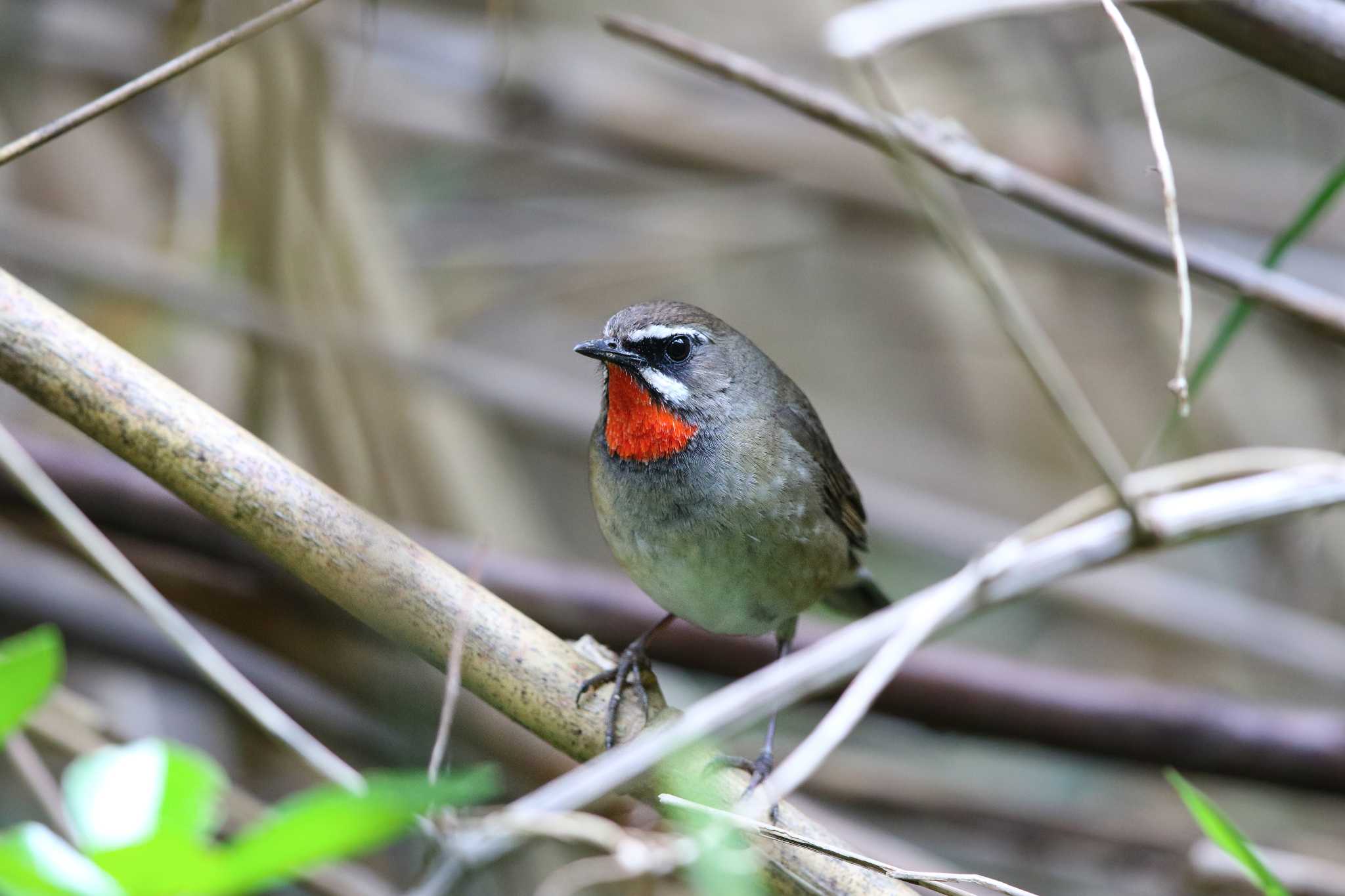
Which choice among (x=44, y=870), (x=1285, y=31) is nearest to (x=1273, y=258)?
(x=1285, y=31)

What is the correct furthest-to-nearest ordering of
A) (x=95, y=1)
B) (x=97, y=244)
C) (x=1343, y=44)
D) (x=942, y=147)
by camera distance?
(x=95, y=1), (x=97, y=244), (x=942, y=147), (x=1343, y=44)

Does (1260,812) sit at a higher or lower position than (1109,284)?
lower

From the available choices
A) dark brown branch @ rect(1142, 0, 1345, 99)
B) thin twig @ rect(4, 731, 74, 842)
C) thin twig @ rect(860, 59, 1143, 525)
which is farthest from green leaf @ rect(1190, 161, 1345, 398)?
thin twig @ rect(4, 731, 74, 842)

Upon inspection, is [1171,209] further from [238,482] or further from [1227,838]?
[238,482]

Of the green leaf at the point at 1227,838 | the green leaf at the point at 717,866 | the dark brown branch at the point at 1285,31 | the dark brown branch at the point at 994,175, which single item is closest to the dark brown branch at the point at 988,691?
the dark brown branch at the point at 994,175

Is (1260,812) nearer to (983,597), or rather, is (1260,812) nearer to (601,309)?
(601,309)

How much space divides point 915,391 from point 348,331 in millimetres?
4744

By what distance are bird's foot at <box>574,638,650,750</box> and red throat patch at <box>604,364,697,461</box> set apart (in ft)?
1.79

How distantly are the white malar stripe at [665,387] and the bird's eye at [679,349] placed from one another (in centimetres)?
7

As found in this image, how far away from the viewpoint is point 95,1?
6.04 metres

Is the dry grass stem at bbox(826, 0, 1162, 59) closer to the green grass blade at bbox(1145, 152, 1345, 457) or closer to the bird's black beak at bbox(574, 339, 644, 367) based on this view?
the green grass blade at bbox(1145, 152, 1345, 457)

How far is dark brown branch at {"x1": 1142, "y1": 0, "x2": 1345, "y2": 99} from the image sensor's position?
258 centimetres

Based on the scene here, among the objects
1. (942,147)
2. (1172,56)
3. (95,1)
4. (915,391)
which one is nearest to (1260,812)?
(915,391)

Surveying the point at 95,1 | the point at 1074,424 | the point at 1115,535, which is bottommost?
the point at 1115,535
